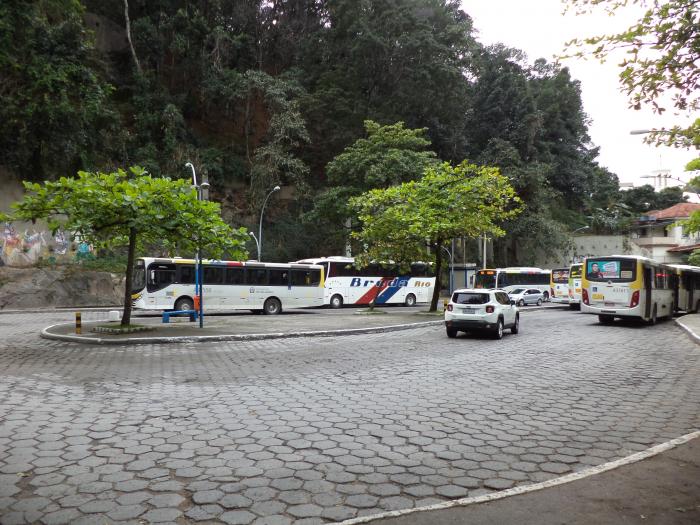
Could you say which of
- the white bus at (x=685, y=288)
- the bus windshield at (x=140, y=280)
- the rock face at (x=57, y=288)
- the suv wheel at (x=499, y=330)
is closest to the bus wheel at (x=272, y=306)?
the bus windshield at (x=140, y=280)

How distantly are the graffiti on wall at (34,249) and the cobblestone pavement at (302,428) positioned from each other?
2217cm

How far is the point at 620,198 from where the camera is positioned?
227 ft

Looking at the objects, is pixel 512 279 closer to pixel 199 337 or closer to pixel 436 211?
pixel 436 211

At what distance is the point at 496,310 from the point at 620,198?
63720 millimetres

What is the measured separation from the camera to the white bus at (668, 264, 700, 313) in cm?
2486

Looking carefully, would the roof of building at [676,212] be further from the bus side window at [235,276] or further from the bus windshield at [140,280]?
the bus windshield at [140,280]

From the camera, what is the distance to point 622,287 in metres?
19.6

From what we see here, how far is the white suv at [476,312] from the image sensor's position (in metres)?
15.4

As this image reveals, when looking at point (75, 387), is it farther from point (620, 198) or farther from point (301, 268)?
point (620, 198)

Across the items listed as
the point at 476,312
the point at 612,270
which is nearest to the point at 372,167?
the point at 612,270

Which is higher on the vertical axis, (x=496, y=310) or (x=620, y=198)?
(x=620, y=198)

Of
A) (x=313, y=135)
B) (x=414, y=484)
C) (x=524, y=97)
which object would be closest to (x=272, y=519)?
(x=414, y=484)

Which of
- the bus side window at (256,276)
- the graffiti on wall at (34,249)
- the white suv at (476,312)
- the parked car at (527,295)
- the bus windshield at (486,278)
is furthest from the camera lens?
the bus windshield at (486,278)

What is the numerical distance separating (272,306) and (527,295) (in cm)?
2101
